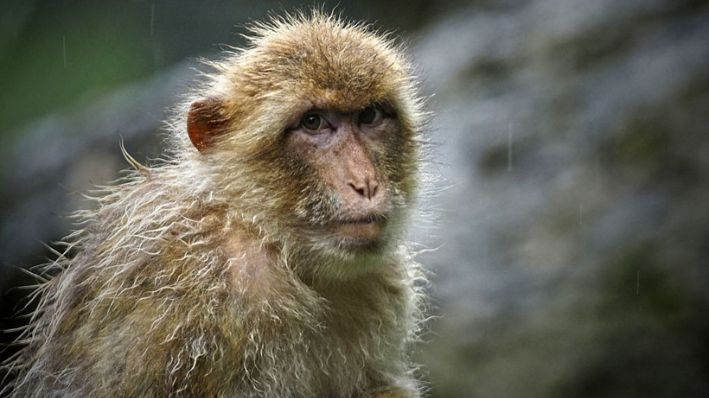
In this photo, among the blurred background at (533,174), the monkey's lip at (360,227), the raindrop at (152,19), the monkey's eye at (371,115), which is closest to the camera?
the monkey's lip at (360,227)

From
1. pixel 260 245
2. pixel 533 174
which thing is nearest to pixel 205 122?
pixel 260 245

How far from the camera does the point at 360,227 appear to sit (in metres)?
4.24

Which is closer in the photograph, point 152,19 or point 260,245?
point 260,245

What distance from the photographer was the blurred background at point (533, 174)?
7.70m

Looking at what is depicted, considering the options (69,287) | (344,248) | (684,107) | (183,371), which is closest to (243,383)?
(183,371)

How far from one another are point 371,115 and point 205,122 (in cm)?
84

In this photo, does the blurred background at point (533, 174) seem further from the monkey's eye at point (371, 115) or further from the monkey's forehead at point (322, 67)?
the monkey's eye at point (371, 115)

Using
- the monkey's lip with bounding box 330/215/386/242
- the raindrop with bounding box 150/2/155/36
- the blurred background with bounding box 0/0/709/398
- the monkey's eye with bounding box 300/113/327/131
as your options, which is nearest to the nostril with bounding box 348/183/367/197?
the monkey's lip with bounding box 330/215/386/242

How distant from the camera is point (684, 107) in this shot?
8.31 meters

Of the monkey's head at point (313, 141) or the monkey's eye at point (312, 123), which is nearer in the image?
the monkey's head at point (313, 141)

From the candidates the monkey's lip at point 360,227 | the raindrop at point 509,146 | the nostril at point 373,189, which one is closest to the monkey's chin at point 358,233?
the monkey's lip at point 360,227

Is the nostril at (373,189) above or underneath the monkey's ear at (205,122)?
underneath

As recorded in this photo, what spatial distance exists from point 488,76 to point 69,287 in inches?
236

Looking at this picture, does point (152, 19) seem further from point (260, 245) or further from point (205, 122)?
point (260, 245)
